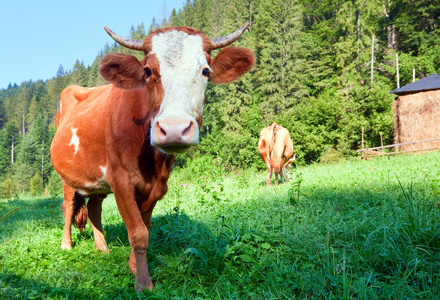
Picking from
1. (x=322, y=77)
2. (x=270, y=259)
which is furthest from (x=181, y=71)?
(x=322, y=77)

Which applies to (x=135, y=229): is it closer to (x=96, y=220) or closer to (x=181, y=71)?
(x=181, y=71)

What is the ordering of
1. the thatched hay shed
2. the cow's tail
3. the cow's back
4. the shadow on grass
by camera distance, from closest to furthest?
the shadow on grass
the cow's back
the cow's tail
the thatched hay shed

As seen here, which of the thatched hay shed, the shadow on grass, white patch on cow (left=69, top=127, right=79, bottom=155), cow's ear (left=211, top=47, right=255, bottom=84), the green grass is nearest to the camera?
the green grass

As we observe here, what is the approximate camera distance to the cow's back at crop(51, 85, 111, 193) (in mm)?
3631

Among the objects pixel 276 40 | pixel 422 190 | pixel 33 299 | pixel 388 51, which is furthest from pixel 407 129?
pixel 33 299

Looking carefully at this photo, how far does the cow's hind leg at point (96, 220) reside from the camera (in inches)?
173

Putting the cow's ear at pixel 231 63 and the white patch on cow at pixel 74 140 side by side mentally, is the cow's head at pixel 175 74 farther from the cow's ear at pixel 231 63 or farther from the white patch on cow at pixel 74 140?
the white patch on cow at pixel 74 140

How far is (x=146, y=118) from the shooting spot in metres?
3.11

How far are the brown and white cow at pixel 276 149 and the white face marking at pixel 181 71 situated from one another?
8.71 m

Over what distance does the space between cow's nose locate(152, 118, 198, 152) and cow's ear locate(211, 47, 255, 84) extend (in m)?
1.03

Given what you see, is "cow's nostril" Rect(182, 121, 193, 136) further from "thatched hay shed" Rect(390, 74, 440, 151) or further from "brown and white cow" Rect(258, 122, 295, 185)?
"thatched hay shed" Rect(390, 74, 440, 151)

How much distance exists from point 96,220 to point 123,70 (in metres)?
2.55

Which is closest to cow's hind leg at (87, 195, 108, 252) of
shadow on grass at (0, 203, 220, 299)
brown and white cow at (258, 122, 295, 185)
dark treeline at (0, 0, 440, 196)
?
shadow on grass at (0, 203, 220, 299)

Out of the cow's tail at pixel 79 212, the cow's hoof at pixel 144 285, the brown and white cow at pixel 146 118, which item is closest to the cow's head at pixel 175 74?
the brown and white cow at pixel 146 118
